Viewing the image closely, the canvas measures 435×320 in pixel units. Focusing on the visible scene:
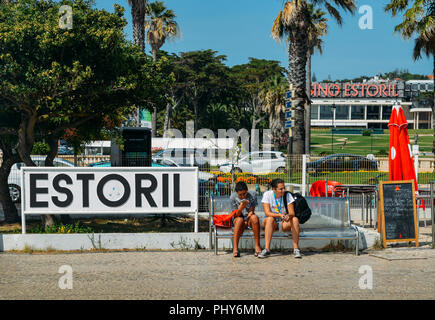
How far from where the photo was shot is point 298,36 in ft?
74.4

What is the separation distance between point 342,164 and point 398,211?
5947mm

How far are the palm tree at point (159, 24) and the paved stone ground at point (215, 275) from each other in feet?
111

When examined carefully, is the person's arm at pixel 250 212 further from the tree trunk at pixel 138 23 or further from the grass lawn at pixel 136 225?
the tree trunk at pixel 138 23

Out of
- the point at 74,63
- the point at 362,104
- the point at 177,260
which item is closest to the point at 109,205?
the point at 177,260

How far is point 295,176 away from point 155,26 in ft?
97.2

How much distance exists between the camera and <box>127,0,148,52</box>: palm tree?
89.5 ft

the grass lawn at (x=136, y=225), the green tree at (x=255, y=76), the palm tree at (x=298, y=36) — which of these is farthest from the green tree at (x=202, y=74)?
the grass lawn at (x=136, y=225)

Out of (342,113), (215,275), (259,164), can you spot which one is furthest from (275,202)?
(342,113)

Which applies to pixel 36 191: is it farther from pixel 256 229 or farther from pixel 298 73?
pixel 298 73

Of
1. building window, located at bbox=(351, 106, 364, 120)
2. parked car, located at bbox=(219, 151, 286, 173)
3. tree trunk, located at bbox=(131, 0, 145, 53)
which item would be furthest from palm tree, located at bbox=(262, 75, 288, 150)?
building window, located at bbox=(351, 106, 364, 120)

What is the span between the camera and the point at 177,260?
885cm
